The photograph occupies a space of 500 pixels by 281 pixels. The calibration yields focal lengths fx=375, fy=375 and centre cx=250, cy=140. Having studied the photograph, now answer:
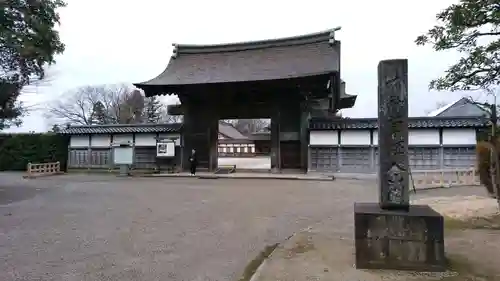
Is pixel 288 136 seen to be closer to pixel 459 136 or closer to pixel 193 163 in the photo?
pixel 193 163

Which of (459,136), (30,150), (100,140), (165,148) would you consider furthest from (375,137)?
(30,150)

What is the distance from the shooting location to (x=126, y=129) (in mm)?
22391

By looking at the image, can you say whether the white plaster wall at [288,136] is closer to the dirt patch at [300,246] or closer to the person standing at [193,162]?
the person standing at [193,162]

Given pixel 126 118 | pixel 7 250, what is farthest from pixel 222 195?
pixel 126 118

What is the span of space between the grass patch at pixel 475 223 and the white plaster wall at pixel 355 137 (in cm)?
1153

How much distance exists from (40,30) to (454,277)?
1230 cm

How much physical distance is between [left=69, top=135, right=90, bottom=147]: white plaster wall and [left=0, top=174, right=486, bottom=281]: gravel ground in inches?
464

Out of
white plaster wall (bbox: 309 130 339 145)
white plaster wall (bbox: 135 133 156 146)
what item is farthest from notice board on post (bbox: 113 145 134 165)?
white plaster wall (bbox: 309 130 339 145)

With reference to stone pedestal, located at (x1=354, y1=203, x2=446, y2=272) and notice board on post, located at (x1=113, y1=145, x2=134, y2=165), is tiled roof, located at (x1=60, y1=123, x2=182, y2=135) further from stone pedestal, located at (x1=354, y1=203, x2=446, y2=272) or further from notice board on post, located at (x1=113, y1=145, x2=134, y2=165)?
stone pedestal, located at (x1=354, y1=203, x2=446, y2=272)

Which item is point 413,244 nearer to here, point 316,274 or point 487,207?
point 316,274

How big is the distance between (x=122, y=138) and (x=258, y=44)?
10199mm

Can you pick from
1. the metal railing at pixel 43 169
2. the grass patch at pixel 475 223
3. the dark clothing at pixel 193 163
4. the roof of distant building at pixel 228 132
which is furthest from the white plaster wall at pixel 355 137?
the roof of distant building at pixel 228 132

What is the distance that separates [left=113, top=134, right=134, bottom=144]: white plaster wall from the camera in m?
22.3

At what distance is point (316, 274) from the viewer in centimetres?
412
